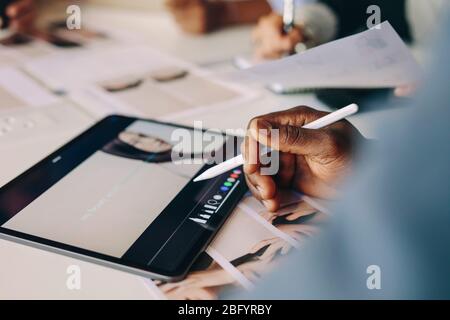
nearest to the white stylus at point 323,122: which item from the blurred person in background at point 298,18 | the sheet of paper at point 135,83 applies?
the sheet of paper at point 135,83

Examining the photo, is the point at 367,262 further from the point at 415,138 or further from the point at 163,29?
the point at 163,29

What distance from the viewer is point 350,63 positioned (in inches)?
18.2

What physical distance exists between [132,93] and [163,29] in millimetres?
457

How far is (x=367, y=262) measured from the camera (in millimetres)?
271

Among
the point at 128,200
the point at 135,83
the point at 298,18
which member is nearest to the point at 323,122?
the point at 128,200

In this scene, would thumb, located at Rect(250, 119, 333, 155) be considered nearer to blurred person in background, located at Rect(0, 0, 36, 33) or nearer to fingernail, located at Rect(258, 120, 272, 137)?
fingernail, located at Rect(258, 120, 272, 137)

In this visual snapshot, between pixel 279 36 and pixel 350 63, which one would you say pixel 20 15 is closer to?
pixel 279 36

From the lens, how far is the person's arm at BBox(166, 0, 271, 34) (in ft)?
3.88

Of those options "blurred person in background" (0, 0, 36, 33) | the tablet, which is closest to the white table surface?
the tablet

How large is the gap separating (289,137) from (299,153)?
1.4 inches

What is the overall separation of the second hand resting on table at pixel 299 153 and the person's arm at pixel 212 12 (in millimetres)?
734

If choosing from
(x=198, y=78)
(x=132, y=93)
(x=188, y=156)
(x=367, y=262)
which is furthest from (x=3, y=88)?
(x=367, y=262)

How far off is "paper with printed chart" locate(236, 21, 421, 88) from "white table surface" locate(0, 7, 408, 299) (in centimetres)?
5
